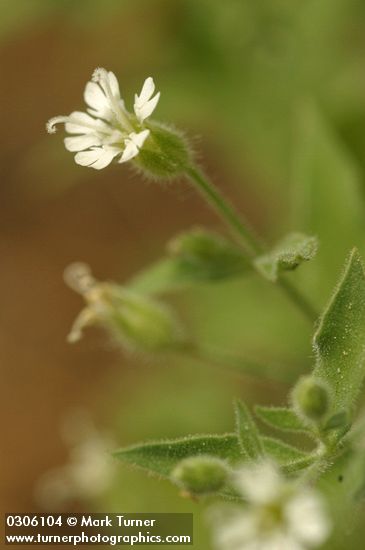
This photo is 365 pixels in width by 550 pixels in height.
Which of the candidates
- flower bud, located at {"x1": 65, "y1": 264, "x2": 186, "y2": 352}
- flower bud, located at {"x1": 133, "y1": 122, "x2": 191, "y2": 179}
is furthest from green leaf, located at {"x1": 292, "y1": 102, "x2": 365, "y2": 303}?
flower bud, located at {"x1": 133, "y1": 122, "x2": 191, "y2": 179}

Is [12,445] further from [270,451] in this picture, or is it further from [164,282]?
[270,451]

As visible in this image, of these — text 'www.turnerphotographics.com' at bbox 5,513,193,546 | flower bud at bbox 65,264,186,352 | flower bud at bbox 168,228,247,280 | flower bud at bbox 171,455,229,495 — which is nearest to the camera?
flower bud at bbox 171,455,229,495

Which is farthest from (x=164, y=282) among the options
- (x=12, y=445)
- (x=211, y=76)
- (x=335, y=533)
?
(x=12, y=445)

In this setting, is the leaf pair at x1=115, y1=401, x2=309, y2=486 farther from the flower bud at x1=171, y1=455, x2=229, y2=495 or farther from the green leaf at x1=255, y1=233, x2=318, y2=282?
the green leaf at x1=255, y1=233, x2=318, y2=282

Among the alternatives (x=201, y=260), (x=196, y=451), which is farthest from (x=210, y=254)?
(x=196, y=451)

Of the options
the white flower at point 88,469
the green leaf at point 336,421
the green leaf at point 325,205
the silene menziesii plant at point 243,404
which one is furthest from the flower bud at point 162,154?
the white flower at point 88,469
